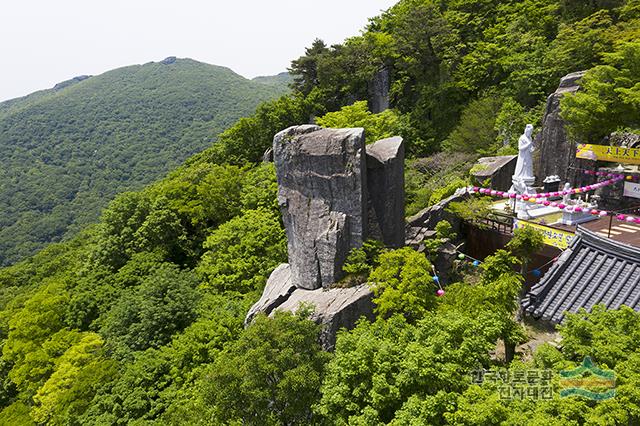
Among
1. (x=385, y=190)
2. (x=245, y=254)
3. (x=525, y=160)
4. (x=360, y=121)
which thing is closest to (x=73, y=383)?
(x=245, y=254)

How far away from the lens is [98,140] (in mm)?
94562

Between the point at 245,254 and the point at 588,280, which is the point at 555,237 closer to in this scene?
the point at 588,280

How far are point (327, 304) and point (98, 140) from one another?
325ft

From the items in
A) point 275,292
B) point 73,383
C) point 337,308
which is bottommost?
point 73,383

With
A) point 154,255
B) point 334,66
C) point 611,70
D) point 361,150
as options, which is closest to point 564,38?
point 611,70

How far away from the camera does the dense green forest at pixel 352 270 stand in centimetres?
670

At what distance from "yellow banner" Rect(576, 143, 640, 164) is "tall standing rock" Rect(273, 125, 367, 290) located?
10.7 m

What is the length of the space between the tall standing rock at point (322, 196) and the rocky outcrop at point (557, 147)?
37.4ft

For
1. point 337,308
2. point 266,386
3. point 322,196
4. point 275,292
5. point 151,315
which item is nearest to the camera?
point 266,386

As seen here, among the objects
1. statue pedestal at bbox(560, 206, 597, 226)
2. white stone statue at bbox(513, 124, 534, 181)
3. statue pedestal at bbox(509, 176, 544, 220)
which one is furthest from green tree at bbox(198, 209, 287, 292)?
statue pedestal at bbox(560, 206, 597, 226)

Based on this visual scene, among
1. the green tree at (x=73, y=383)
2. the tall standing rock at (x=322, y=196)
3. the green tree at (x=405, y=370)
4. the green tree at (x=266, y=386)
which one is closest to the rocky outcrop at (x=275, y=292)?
the tall standing rock at (x=322, y=196)

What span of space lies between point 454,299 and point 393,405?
408 cm

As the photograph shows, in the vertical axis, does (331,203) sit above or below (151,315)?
above

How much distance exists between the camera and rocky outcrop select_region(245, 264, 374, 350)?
11789 mm
